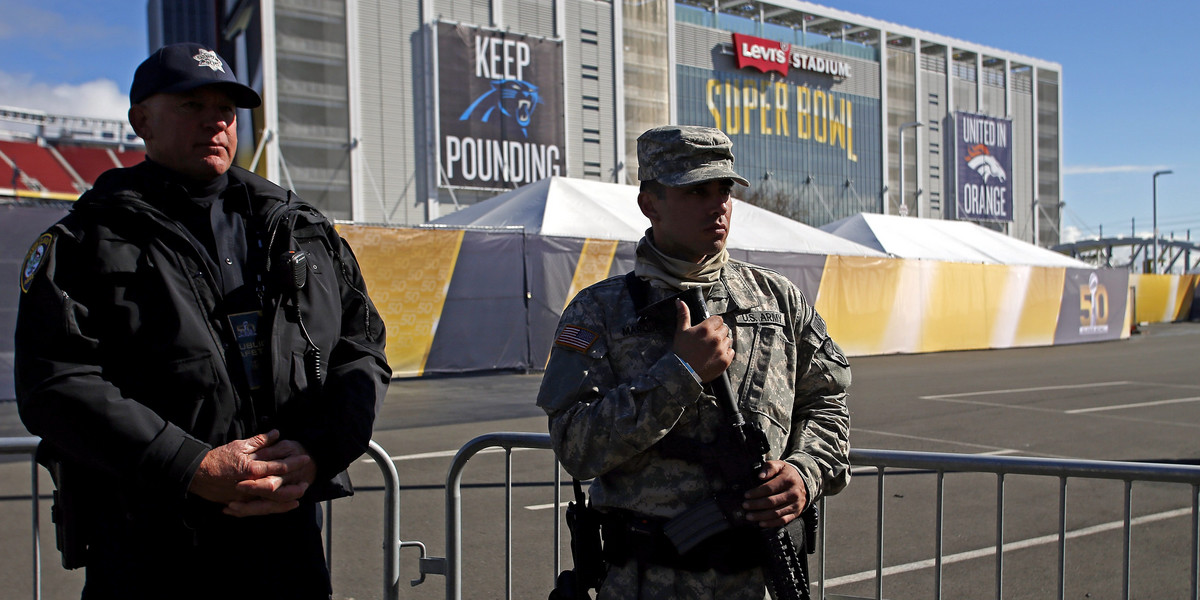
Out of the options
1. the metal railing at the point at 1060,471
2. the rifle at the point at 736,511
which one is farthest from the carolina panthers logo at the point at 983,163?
the rifle at the point at 736,511

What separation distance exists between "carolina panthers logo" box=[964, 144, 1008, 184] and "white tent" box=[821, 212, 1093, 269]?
48.1m

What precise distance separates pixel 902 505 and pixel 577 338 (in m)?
4.72

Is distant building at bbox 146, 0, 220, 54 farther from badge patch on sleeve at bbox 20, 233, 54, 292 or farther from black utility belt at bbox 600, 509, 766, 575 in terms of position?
black utility belt at bbox 600, 509, 766, 575

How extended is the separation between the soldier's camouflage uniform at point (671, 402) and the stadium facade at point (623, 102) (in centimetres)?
3033

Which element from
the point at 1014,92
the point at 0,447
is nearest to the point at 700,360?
the point at 0,447

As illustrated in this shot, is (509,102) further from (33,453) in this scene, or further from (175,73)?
(175,73)

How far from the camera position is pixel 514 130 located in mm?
47688

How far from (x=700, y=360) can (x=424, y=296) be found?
1169 centimetres

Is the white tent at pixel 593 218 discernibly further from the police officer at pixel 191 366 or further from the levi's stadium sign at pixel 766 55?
the levi's stadium sign at pixel 766 55

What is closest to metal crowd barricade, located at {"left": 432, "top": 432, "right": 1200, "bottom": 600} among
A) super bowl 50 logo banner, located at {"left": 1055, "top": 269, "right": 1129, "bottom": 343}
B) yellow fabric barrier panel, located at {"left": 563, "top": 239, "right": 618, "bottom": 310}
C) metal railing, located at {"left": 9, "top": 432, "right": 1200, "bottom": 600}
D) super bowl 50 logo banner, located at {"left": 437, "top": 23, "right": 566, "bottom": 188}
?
metal railing, located at {"left": 9, "top": 432, "right": 1200, "bottom": 600}

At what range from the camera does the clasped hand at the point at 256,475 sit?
5.85 feet

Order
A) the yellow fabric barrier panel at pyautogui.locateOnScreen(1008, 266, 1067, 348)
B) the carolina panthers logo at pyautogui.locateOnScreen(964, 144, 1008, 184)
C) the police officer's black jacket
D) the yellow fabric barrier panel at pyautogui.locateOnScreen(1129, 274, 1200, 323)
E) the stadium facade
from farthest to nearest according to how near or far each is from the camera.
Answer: the carolina panthers logo at pyautogui.locateOnScreen(964, 144, 1008, 184), the stadium facade, the yellow fabric barrier panel at pyautogui.locateOnScreen(1129, 274, 1200, 323), the yellow fabric barrier panel at pyautogui.locateOnScreen(1008, 266, 1067, 348), the police officer's black jacket

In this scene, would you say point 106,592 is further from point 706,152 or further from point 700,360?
point 706,152

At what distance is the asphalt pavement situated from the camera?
14.6ft
